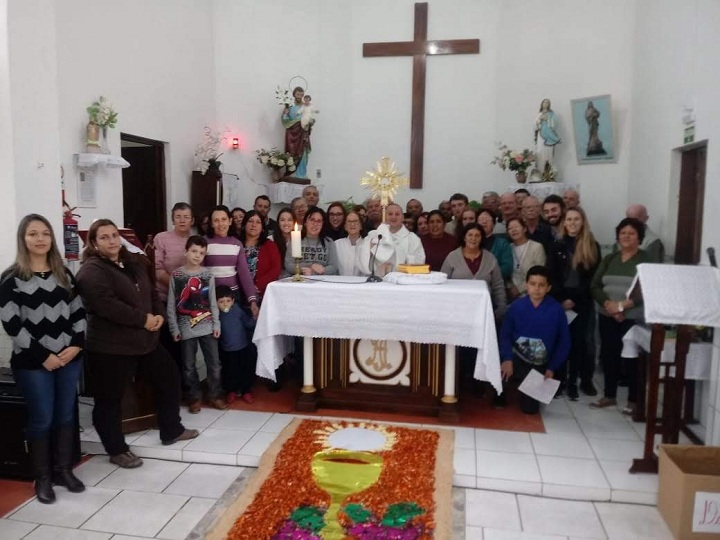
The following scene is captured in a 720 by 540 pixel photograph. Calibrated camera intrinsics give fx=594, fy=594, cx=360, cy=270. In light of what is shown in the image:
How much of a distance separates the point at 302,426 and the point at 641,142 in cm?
437

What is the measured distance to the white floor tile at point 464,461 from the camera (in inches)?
130

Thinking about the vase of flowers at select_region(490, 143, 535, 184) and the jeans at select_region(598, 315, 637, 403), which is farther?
the vase of flowers at select_region(490, 143, 535, 184)

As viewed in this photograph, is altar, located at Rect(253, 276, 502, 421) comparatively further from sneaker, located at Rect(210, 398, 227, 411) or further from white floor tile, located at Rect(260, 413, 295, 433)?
sneaker, located at Rect(210, 398, 227, 411)

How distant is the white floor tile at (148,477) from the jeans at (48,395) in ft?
1.39

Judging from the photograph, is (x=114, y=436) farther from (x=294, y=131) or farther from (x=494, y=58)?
(x=494, y=58)

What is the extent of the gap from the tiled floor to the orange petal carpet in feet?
0.44

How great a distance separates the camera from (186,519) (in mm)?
2898

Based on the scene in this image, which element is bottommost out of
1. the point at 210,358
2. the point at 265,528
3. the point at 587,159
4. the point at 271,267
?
the point at 265,528

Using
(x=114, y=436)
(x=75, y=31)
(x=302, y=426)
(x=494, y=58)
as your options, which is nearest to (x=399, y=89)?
(x=494, y=58)

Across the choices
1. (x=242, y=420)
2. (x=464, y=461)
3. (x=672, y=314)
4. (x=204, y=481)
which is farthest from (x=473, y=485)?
(x=242, y=420)

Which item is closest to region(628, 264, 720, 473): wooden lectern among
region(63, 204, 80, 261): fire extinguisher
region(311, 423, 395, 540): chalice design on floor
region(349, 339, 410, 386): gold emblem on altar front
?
region(311, 423, 395, 540): chalice design on floor

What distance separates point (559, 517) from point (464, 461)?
0.62m

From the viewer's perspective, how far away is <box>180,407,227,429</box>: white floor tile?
3.94m

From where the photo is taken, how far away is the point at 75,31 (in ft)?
16.5
